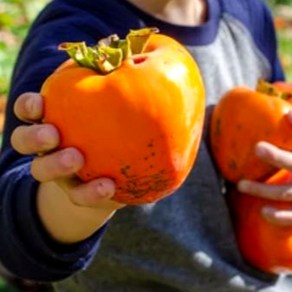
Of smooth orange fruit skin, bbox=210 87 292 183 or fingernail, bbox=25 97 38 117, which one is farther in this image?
smooth orange fruit skin, bbox=210 87 292 183

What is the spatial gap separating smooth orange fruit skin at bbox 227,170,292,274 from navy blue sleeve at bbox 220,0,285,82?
39cm

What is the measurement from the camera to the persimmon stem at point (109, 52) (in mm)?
1224

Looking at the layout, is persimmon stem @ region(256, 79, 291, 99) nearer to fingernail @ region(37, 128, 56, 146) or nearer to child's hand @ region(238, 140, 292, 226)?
child's hand @ region(238, 140, 292, 226)

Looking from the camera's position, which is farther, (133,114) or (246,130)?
(246,130)

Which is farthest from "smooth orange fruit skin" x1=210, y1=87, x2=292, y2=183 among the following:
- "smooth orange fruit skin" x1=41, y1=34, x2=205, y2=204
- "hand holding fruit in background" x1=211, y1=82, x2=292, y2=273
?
"smooth orange fruit skin" x1=41, y1=34, x2=205, y2=204

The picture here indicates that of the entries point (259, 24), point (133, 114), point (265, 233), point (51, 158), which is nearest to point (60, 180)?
point (51, 158)

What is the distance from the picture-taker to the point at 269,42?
2.19 meters

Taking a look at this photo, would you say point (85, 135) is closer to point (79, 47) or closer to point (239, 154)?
point (79, 47)

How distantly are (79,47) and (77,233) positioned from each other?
40 cm

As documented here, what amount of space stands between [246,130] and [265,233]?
202 millimetres

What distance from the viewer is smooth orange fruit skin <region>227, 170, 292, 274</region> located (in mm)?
1812

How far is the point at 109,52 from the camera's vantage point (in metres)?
1.22

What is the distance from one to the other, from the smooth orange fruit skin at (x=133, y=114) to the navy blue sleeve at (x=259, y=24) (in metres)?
0.87

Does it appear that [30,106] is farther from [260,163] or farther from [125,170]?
[260,163]
